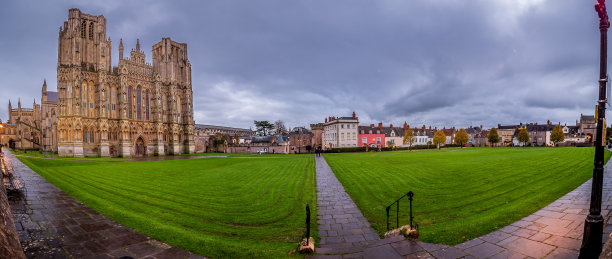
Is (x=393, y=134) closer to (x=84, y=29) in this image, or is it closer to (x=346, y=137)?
(x=346, y=137)

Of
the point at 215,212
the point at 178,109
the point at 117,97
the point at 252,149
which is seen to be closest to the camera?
the point at 215,212

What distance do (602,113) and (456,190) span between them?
7818 millimetres

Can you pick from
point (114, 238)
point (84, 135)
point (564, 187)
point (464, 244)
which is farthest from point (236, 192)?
point (84, 135)

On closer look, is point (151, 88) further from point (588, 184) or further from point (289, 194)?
point (588, 184)

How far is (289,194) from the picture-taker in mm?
11195

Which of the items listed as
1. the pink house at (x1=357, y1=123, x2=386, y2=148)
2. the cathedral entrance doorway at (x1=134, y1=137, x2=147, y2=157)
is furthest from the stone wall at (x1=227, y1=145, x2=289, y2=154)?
the pink house at (x1=357, y1=123, x2=386, y2=148)

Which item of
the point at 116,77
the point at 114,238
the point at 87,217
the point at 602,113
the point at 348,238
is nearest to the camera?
the point at 602,113

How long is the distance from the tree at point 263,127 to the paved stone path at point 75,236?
83935 millimetres

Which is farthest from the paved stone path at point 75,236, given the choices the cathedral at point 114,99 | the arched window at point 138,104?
the arched window at point 138,104

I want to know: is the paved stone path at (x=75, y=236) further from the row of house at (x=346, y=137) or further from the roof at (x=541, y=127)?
the roof at (x=541, y=127)

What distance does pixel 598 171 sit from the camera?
4.12m

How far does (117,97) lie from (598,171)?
61.7 metres

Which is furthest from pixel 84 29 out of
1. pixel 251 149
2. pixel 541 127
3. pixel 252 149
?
pixel 541 127

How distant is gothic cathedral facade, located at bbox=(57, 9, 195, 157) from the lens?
4103 centimetres
